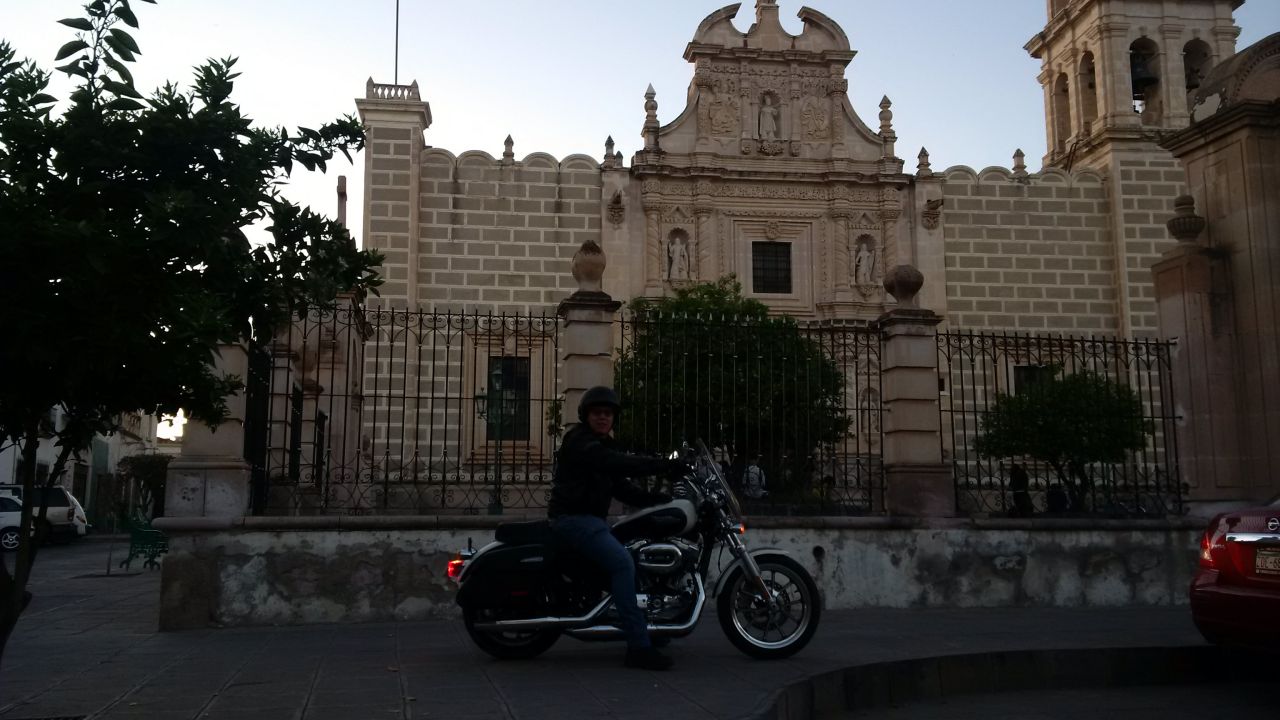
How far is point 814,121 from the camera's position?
29859mm

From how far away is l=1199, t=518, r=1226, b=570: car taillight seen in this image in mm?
6418

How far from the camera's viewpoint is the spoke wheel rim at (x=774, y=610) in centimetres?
670

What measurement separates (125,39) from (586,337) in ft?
19.1

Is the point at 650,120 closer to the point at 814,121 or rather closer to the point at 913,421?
the point at 814,121

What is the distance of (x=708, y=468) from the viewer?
266 inches

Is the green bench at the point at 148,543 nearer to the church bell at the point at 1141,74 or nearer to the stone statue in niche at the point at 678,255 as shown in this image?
the stone statue in niche at the point at 678,255

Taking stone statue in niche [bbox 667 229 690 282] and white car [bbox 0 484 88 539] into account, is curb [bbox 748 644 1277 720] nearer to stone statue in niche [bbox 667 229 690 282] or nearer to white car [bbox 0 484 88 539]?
stone statue in niche [bbox 667 229 690 282]

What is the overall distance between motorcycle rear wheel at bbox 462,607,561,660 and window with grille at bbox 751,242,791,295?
22803mm

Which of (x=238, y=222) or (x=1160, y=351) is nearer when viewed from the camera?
(x=238, y=222)

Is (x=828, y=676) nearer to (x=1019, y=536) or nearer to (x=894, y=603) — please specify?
(x=894, y=603)

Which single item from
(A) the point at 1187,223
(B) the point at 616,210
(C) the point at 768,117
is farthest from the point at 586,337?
(C) the point at 768,117

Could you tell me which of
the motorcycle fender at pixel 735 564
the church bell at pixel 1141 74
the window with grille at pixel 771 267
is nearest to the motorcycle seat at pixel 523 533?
the motorcycle fender at pixel 735 564

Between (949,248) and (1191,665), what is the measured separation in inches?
896

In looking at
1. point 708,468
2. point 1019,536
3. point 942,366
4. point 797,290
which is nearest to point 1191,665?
point 1019,536
